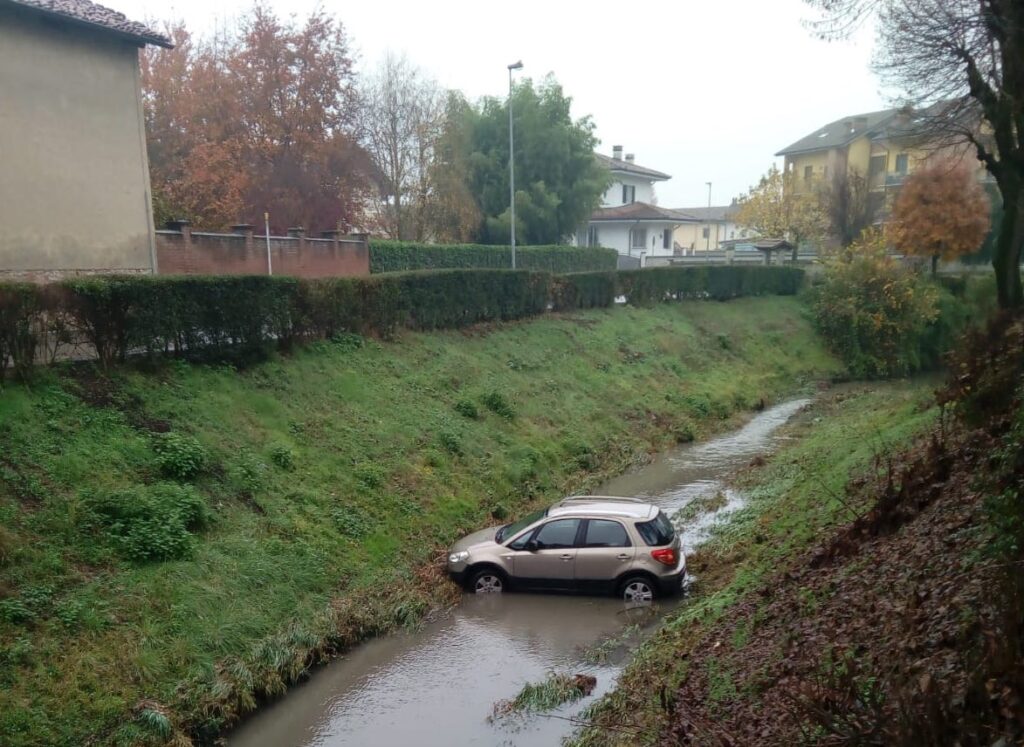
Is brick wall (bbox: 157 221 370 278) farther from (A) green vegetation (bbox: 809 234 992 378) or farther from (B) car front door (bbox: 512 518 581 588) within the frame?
(A) green vegetation (bbox: 809 234 992 378)

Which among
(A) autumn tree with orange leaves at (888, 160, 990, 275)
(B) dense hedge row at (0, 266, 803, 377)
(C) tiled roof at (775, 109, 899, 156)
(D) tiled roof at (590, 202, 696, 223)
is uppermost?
(C) tiled roof at (775, 109, 899, 156)

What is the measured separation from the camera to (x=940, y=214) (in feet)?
120

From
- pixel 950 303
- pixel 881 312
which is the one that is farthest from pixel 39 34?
pixel 950 303

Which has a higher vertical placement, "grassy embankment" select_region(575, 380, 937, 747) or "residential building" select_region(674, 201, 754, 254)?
"residential building" select_region(674, 201, 754, 254)

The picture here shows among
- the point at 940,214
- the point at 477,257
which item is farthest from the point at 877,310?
the point at 477,257

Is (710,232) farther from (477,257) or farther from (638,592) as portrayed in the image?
(638,592)

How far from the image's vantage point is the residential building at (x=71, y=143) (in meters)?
18.2

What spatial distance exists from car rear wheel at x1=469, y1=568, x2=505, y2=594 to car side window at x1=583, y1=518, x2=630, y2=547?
159cm

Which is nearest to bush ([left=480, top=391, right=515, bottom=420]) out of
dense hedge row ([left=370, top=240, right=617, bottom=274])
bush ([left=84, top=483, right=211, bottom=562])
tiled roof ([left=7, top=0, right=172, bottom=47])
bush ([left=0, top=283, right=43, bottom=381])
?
bush ([left=84, top=483, right=211, bottom=562])

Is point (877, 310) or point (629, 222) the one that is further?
point (629, 222)

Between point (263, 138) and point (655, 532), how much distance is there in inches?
1139

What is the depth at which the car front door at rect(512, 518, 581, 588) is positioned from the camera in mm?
11984

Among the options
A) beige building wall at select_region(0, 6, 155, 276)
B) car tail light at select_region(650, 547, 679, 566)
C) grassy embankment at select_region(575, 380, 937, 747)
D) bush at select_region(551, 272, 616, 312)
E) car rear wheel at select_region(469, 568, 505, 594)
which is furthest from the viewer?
bush at select_region(551, 272, 616, 312)

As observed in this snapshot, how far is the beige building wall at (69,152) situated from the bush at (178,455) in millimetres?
9019
